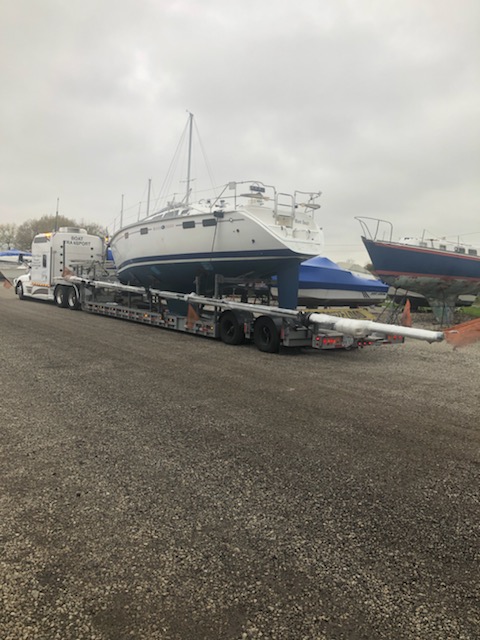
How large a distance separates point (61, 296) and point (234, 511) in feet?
49.6

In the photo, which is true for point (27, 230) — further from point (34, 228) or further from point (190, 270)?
point (190, 270)

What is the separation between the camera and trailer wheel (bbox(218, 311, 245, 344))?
31.6 feet

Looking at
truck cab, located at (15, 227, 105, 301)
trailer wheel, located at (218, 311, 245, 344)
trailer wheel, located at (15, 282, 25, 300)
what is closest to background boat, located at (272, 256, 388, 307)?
trailer wheel, located at (218, 311, 245, 344)

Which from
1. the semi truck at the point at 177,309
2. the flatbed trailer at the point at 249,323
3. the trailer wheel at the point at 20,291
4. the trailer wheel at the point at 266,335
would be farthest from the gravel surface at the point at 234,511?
the trailer wheel at the point at 20,291

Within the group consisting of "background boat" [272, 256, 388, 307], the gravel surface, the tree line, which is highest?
the tree line

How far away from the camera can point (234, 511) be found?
9.87 ft

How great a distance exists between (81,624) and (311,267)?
11.1m

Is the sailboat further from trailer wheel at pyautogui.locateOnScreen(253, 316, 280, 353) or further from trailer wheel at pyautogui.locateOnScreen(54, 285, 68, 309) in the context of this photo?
trailer wheel at pyautogui.locateOnScreen(54, 285, 68, 309)

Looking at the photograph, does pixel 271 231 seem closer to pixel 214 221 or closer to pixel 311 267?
pixel 214 221

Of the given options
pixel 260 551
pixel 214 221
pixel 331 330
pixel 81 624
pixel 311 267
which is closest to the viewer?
pixel 81 624

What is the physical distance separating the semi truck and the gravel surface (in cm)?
218

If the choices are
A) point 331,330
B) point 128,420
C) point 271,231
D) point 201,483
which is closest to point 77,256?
point 271,231

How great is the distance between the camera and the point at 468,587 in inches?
92.1

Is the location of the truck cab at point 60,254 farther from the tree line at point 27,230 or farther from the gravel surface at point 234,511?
the tree line at point 27,230
